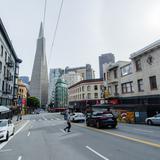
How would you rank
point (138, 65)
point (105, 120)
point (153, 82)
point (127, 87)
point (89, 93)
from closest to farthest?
point (105, 120)
point (153, 82)
point (138, 65)
point (127, 87)
point (89, 93)

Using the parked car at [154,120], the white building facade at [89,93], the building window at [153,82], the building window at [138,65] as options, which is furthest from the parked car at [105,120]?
the white building facade at [89,93]

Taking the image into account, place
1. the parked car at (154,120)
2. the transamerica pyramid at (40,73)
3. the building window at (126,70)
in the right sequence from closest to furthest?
the parked car at (154,120) < the building window at (126,70) < the transamerica pyramid at (40,73)

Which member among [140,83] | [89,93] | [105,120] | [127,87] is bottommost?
[105,120]

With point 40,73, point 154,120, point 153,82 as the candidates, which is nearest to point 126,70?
point 153,82

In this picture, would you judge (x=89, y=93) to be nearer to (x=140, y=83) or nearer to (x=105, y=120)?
(x=140, y=83)

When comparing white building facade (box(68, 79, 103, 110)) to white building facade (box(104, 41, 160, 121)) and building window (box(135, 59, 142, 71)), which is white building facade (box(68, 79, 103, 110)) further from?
building window (box(135, 59, 142, 71))

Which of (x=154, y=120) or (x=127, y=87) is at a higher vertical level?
(x=127, y=87)

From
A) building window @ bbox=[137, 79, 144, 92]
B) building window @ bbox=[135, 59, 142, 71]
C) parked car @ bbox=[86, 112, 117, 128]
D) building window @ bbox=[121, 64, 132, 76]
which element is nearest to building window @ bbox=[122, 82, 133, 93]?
building window @ bbox=[121, 64, 132, 76]

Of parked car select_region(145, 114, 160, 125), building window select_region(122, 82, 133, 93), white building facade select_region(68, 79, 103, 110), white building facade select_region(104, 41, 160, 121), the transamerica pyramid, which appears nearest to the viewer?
parked car select_region(145, 114, 160, 125)

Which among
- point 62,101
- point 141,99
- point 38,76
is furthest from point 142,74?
point 38,76

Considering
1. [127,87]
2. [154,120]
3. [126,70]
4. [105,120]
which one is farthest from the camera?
[126,70]

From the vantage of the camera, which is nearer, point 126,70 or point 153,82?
point 153,82

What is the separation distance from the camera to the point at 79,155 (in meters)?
7.79

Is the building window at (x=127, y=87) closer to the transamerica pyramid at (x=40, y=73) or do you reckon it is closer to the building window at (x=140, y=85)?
the building window at (x=140, y=85)
